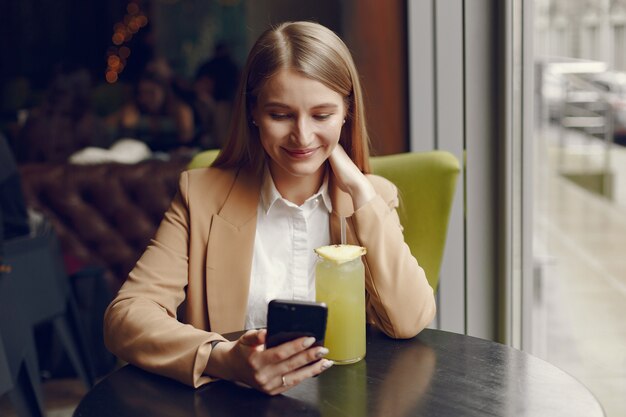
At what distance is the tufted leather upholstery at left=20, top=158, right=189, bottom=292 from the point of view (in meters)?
3.67

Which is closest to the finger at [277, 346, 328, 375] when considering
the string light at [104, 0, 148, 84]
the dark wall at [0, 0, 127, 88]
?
the dark wall at [0, 0, 127, 88]

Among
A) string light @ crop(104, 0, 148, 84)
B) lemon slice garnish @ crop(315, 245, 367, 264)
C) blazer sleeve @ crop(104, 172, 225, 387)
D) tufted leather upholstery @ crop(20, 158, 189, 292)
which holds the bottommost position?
tufted leather upholstery @ crop(20, 158, 189, 292)

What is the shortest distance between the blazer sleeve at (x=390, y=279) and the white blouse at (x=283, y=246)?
131 millimetres

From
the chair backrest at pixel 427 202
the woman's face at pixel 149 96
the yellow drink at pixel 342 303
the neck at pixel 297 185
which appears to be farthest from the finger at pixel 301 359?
the woman's face at pixel 149 96

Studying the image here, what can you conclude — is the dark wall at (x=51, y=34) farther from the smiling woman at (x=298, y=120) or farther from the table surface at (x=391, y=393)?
the table surface at (x=391, y=393)

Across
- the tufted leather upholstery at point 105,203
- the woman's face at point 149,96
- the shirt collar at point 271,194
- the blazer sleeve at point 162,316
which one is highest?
the woman's face at point 149,96

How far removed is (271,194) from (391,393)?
57 centimetres

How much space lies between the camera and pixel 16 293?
2701mm

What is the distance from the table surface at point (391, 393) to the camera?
124cm

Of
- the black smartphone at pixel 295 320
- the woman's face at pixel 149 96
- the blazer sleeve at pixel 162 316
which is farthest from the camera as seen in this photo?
the woman's face at pixel 149 96

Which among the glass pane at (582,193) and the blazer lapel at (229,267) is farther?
the glass pane at (582,193)

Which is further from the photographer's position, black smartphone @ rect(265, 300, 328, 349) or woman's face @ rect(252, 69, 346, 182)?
woman's face @ rect(252, 69, 346, 182)

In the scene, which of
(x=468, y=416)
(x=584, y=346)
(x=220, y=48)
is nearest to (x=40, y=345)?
(x=584, y=346)

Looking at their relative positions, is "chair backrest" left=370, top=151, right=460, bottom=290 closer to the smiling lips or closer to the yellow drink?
the smiling lips
